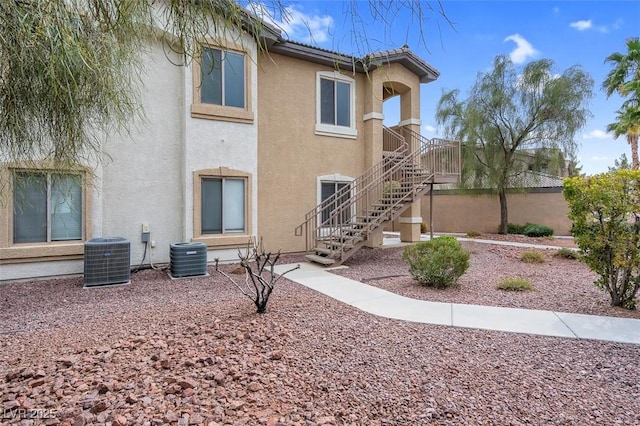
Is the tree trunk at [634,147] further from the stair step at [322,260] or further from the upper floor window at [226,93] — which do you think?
the upper floor window at [226,93]

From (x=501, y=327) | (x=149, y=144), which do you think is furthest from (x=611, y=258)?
(x=149, y=144)

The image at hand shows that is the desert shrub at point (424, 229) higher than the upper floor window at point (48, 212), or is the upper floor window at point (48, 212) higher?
the upper floor window at point (48, 212)

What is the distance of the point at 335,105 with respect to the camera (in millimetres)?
12680

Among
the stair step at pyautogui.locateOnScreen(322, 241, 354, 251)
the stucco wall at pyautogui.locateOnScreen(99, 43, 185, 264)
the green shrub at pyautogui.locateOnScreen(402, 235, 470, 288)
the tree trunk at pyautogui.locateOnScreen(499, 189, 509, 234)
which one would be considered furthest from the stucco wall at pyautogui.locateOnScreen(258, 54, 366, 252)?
the tree trunk at pyautogui.locateOnScreen(499, 189, 509, 234)

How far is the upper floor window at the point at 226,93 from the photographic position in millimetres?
9867

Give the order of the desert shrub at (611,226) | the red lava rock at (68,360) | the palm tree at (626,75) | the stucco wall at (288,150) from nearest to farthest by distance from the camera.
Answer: the red lava rock at (68,360) < the desert shrub at (611,226) < the stucco wall at (288,150) < the palm tree at (626,75)

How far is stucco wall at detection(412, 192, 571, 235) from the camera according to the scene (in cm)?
1939

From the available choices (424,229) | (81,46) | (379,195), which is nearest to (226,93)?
(379,195)

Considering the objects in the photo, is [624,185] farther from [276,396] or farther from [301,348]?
[276,396]

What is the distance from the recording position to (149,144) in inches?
372

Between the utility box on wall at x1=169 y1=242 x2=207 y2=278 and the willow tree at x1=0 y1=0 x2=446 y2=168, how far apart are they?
4.12 metres

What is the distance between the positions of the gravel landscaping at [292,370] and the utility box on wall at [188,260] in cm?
261


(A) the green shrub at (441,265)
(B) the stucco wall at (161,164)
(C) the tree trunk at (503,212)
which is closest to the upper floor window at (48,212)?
(B) the stucco wall at (161,164)

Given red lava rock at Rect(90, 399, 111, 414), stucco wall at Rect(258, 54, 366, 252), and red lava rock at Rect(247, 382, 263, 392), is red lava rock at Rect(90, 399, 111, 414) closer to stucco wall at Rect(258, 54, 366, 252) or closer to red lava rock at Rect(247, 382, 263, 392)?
red lava rock at Rect(247, 382, 263, 392)
